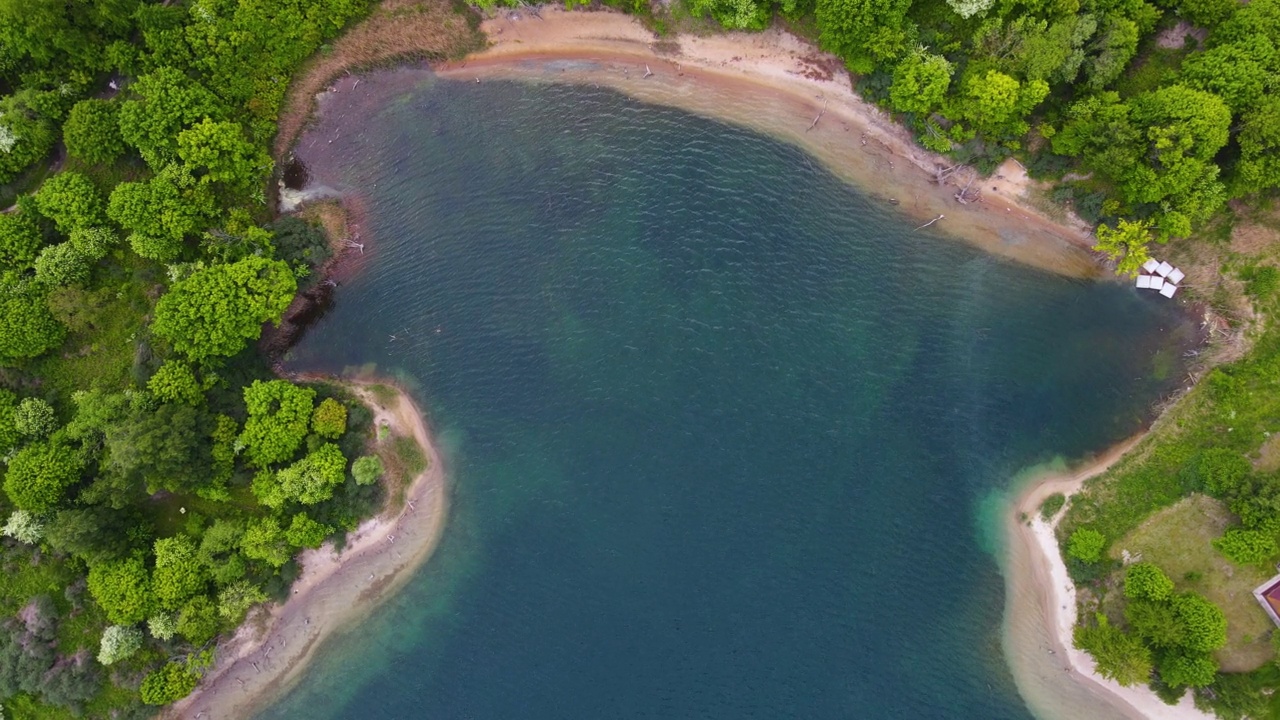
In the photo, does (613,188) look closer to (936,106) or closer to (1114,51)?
(936,106)

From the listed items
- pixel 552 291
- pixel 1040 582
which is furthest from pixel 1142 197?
pixel 552 291

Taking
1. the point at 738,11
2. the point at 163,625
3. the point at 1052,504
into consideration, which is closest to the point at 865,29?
the point at 738,11

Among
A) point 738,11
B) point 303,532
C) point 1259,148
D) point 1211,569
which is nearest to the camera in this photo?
point 1259,148

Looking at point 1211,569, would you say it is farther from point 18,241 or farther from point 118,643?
point 18,241

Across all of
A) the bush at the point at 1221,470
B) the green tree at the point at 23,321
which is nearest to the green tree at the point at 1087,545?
the bush at the point at 1221,470

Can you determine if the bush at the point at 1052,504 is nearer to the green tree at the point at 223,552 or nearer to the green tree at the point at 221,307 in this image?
the green tree at the point at 221,307
